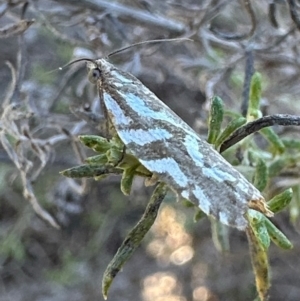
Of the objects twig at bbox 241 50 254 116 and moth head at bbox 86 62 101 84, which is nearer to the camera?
moth head at bbox 86 62 101 84

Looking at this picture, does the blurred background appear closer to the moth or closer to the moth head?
the moth head

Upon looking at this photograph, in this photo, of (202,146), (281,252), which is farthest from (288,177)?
(281,252)

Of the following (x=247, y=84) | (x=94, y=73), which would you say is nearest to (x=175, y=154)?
(x=94, y=73)

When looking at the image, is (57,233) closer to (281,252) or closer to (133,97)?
(281,252)

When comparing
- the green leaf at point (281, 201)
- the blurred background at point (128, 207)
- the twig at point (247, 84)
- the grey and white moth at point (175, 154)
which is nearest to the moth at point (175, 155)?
the grey and white moth at point (175, 154)

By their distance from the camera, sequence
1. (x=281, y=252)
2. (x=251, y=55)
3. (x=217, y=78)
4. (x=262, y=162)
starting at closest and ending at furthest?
(x=262, y=162)
(x=251, y=55)
(x=217, y=78)
(x=281, y=252)

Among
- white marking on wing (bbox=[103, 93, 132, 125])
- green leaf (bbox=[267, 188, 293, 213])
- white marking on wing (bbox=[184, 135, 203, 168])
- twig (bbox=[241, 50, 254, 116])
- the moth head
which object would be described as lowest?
twig (bbox=[241, 50, 254, 116])

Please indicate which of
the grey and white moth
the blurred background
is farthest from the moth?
the blurred background

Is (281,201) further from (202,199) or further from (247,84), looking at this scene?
(247,84)
